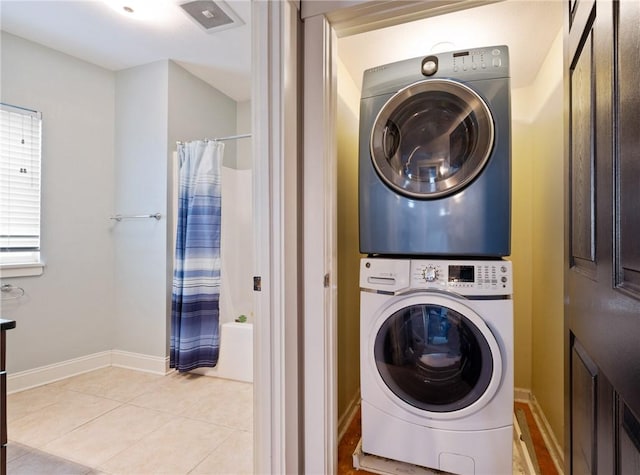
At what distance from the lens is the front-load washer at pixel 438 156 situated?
1389 millimetres

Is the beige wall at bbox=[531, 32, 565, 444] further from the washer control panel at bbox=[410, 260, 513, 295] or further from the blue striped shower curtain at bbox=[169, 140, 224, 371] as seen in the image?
the blue striped shower curtain at bbox=[169, 140, 224, 371]

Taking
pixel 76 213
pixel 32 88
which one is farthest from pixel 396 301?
pixel 32 88

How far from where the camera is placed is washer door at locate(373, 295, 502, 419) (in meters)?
1.33

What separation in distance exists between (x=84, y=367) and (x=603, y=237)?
327 cm

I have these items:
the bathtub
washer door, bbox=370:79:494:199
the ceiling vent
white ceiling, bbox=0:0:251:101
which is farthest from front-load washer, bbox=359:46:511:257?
the bathtub

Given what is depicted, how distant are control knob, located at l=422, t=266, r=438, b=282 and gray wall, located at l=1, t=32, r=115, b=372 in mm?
2601

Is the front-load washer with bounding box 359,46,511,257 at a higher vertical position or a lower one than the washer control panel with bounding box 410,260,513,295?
higher

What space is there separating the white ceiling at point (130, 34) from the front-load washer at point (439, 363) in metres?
1.81

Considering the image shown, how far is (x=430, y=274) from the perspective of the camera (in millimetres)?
1404

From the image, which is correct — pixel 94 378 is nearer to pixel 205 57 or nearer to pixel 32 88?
pixel 32 88

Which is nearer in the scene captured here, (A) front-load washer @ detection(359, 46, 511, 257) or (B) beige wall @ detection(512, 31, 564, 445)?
(A) front-load washer @ detection(359, 46, 511, 257)

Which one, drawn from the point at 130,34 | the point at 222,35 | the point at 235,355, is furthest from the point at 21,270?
the point at 222,35

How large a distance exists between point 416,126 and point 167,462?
1.93 meters

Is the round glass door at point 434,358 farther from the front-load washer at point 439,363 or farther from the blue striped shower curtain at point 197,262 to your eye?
the blue striped shower curtain at point 197,262
